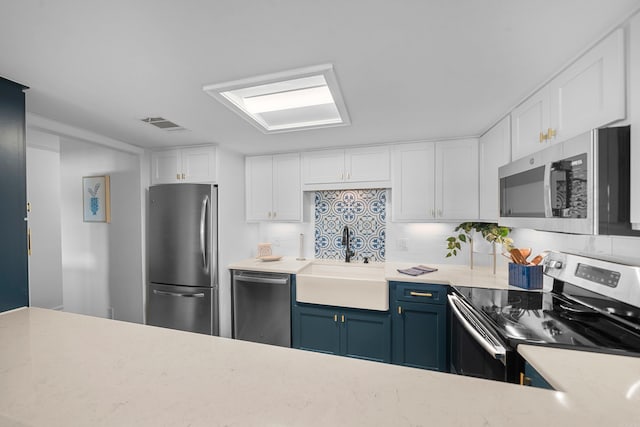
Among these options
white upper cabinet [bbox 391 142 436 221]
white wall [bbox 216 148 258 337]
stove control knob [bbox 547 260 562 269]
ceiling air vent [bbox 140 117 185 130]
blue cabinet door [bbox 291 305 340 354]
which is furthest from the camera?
white wall [bbox 216 148 258 337]

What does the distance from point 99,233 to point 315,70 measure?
3.33 metres

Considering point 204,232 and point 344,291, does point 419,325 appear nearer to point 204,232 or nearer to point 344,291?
point 344,291

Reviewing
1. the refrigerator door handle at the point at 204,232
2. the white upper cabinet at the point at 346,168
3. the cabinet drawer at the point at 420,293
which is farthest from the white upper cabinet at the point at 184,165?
the cabinet drawer at the point at 420,293

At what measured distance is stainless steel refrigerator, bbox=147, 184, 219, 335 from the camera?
2.70 meters

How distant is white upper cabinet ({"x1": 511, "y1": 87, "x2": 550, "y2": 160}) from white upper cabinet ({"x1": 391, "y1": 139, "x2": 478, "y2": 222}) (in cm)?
68

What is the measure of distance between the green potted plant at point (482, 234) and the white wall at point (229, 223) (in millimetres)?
2281

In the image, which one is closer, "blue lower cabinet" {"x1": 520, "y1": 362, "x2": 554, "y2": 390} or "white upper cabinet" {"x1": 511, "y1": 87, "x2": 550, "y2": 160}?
"blue lower cabinet" {"x1": 520, "y1": 362, "x2": 554, "y2": 390}

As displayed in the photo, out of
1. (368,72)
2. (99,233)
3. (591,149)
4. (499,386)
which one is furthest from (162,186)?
(591,149)

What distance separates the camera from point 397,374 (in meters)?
0.79

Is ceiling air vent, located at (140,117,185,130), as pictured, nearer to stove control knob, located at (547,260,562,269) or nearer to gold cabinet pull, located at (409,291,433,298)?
gold cabinet pull, located at (409,291,433,298)

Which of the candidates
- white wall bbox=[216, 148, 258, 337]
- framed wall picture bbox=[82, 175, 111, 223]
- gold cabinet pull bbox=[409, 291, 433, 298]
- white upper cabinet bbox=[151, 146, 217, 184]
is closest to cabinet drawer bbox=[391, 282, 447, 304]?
gold cabinet pull bbox=[409, 291, 433, 298]

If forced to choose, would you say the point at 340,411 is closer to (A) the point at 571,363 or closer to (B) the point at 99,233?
(A) the point at 571,363

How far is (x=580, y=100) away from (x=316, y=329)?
2481 millimetres

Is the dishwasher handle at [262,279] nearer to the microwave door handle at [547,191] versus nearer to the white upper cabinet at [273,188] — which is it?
the white upper cabinet at [273,188]
